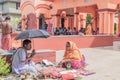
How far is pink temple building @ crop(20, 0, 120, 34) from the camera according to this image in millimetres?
17938

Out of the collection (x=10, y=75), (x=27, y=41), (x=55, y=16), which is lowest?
(x=10, y=75)

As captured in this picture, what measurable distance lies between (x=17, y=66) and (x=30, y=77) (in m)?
0.59

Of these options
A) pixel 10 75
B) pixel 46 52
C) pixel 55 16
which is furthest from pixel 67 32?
pixel 10 75

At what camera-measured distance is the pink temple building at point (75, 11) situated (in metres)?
17.9

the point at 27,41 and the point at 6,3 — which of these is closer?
the point at 27,41

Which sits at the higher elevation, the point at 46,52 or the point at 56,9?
the point at 56,9

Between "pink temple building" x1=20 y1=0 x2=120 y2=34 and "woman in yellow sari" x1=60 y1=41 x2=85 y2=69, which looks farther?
"pink temple building" x1=20 y1=0 x2=120 y2=34

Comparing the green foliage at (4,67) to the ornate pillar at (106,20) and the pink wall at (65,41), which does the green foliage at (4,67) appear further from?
the ornate pillar at (106,20)

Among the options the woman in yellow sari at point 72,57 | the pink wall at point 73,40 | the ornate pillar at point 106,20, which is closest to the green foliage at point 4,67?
the woman in yellow sari at point 72,57

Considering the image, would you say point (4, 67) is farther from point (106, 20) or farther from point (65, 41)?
point (106, 20)

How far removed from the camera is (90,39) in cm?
1592

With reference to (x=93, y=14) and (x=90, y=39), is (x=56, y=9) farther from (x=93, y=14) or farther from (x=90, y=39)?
(x=90, y=39)

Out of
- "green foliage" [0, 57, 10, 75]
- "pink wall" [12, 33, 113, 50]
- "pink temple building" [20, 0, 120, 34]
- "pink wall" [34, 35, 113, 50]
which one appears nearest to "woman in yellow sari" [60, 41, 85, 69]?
"green foliage" [0, 57, 10, 75]

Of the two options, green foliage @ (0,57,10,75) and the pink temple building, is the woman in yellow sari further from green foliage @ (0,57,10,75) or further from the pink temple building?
the pink temple building
